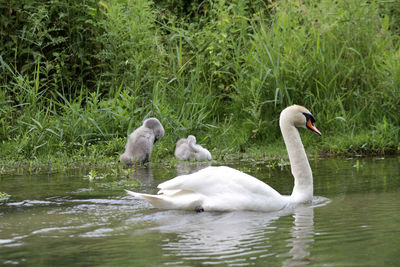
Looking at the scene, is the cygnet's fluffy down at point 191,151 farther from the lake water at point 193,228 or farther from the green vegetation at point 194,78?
the lake water at point 193,228

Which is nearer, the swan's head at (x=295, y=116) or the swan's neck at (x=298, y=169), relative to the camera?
the swan's neck at (x=298, y=169)

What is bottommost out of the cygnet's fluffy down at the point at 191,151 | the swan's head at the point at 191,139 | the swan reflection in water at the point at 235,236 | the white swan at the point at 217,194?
the swan reflection in water at the point at 235,236

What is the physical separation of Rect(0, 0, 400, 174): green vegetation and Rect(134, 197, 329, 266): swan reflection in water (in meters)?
4.12

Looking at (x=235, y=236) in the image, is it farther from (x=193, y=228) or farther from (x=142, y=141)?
(x=142, y=141)

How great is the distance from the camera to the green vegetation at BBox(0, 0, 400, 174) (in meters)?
10.5

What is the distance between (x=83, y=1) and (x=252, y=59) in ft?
10.4

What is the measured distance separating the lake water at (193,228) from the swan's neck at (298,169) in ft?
0.52

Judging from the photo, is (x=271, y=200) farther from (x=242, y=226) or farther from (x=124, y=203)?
(x=124, y=203)

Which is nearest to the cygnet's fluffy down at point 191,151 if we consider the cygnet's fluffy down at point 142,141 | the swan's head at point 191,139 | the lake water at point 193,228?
the swan's head at point 191,139

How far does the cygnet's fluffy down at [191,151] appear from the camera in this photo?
988 centimetres

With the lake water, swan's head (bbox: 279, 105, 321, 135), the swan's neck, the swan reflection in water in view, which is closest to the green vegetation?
the lake water

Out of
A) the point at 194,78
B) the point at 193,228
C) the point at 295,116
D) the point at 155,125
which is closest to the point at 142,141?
the point at 155,125

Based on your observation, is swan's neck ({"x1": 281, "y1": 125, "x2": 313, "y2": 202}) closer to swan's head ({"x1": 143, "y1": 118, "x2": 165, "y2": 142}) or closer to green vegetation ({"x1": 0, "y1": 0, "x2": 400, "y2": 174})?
green vegetation ({"x1": 0, "y1": 0, "x2": 400, "y2": 174})

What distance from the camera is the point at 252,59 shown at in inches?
449
